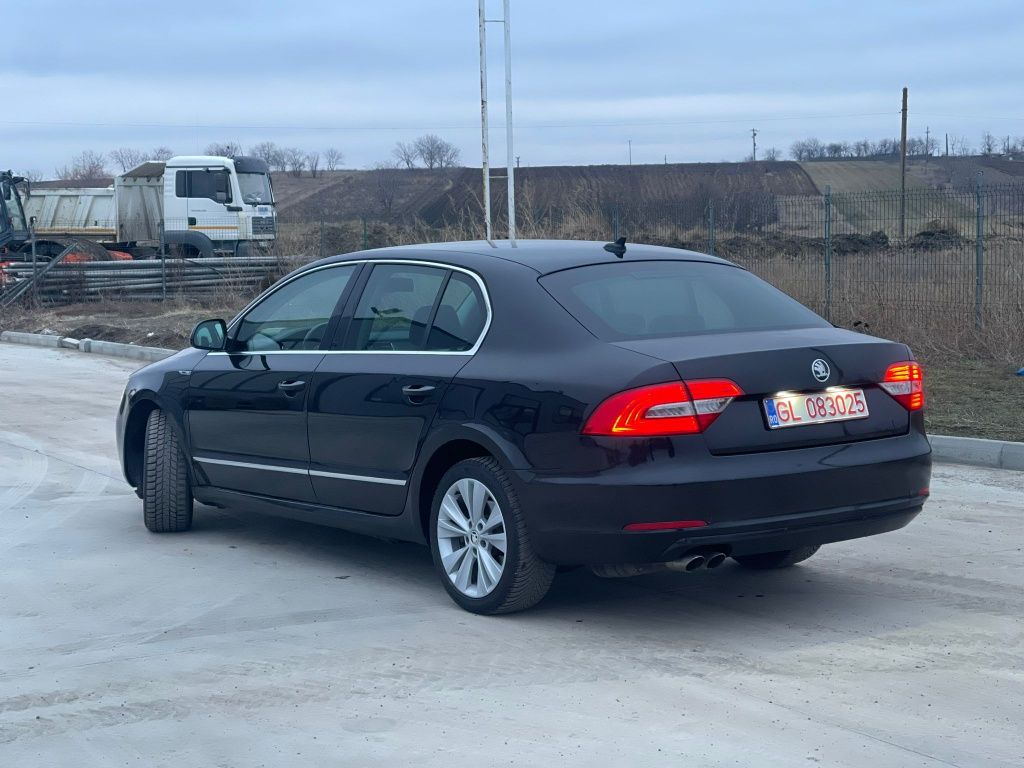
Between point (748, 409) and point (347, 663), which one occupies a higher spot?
point (748, 409)

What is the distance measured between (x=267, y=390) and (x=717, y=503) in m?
2.75

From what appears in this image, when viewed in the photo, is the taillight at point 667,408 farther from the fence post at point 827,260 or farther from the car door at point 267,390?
the fence post at point 827,260

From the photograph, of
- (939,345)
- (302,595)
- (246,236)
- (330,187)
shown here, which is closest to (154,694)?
(302,595)

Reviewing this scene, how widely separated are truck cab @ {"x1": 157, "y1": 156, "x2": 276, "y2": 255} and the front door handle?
30.4 m

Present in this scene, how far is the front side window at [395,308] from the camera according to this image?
6309mm

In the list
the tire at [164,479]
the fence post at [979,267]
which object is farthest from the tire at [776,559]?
the fence post at [979,267]

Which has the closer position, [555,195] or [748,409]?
[748,409]

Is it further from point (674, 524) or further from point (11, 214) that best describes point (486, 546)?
point (11, 214)

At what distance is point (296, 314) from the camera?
710 centimetres

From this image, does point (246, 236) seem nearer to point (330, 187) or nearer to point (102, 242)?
point (102, 242)

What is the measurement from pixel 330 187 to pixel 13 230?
66.3m

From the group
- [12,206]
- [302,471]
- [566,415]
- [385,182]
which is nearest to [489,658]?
[566,415]

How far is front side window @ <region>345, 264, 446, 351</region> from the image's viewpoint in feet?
20.7

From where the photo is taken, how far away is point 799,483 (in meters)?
5.28
